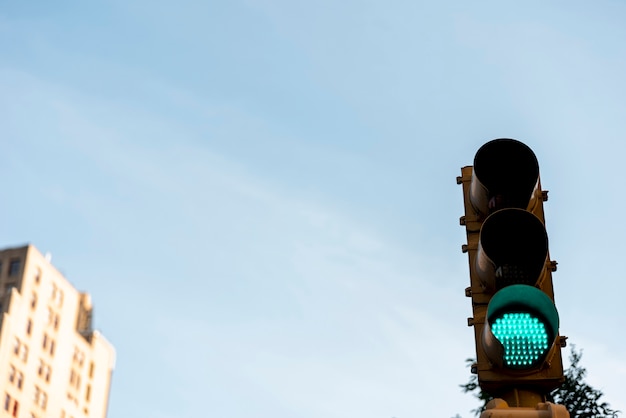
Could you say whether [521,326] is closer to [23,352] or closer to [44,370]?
[23,352]

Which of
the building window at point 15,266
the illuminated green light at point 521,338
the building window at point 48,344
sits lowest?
the illuminated green light at point 521,338

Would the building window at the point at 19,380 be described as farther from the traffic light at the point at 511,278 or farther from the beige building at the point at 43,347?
the traffic light at the point at 511,278

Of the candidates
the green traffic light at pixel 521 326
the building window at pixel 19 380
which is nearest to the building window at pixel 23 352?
the building window at pixel 19 380

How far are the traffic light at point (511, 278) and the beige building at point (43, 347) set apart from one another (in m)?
89.6

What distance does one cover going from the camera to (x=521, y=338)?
13.8 feet

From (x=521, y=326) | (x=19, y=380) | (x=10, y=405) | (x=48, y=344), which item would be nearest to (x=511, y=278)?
(x=521, y=326)

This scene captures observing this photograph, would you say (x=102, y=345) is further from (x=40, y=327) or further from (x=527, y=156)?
(x=527, y=156)

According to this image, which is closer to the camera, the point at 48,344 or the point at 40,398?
the point at 40,398

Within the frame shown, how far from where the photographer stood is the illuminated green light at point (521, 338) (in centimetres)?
419

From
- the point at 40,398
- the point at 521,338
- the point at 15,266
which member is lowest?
the point at 521,338

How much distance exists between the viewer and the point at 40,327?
99.1m

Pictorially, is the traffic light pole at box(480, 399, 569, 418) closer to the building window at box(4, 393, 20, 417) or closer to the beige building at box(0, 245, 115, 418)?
the beige building at box(0, 245, 115, 418)

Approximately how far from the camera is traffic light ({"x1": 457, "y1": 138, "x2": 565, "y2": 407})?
4195 mm

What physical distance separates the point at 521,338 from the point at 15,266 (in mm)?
98523
